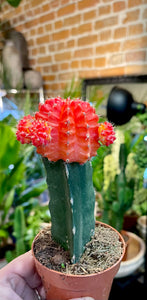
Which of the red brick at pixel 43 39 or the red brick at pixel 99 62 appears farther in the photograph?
the red brick at pixel 43 39

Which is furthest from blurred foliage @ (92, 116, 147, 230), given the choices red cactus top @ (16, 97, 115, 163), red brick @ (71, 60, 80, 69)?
red brick @ (71, 60, 80, 69)

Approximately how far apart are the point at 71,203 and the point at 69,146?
81 mm

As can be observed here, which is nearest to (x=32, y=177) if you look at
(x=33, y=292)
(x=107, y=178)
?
(x=107, y=178)

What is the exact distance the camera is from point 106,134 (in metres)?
0.29

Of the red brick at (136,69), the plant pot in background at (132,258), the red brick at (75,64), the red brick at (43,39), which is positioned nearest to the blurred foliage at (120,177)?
the plant pot in background at (132,258)

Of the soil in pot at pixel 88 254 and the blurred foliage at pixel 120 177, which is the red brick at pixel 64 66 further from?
the soil in pot at pixel 88 254

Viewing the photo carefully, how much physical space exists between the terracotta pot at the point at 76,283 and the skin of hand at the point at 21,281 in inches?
2.3

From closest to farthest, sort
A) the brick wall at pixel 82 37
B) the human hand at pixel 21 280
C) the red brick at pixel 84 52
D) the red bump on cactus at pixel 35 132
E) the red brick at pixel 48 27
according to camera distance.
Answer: the red bump on cactus at pixel 35 132 → the human hand at pixel 21 280 → the brick wall at pixel 82 37 → the red brick at pixel 48 27 → the red brick at pixel 84 52

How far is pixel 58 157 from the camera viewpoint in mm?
303

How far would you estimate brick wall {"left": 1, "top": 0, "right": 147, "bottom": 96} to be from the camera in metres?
0.88

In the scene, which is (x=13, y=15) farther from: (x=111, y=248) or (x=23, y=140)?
(x=111, y=248)

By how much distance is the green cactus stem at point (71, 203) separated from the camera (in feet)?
1.01

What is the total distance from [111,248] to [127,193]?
32cm

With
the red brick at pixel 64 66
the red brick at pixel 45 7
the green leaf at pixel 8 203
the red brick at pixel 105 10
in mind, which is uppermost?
the red brick at pixel 105 10
